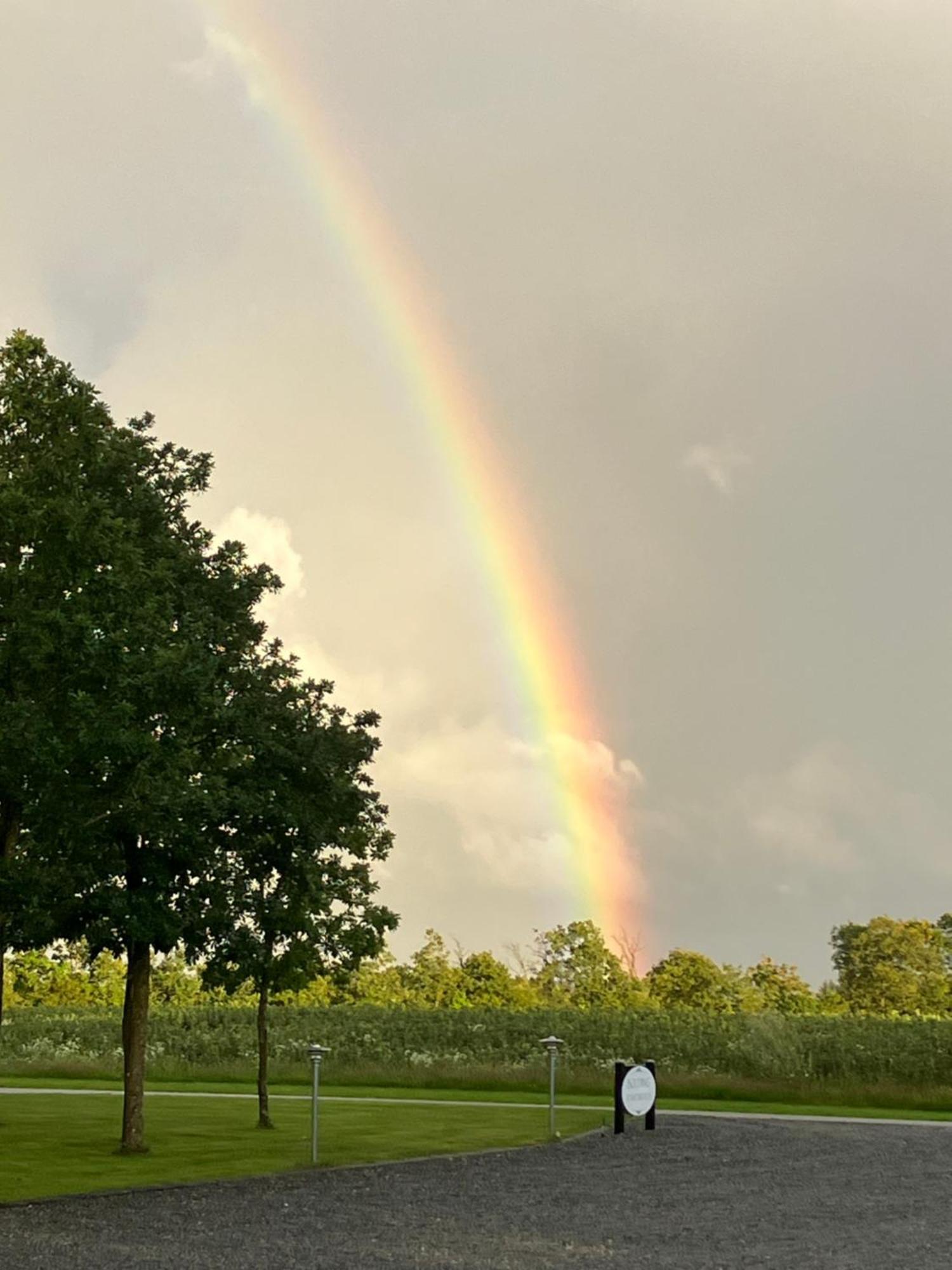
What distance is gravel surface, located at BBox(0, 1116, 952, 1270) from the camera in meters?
14.4

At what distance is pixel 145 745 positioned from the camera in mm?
22469

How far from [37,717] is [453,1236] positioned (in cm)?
1150

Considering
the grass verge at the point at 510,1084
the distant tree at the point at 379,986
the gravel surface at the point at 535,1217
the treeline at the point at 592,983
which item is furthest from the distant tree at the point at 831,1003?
the gravel surface at the point at 535,1217

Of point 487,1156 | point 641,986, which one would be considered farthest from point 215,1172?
point 641,986

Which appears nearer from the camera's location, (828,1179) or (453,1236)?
Result: (453,1236)

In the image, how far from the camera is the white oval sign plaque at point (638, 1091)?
91.5 feet

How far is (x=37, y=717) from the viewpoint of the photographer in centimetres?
2389

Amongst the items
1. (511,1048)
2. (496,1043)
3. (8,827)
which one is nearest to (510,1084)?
(511,1048)

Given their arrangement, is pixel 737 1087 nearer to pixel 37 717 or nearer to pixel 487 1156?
pixel 487 1156

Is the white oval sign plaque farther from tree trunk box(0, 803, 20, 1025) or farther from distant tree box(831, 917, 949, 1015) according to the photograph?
distant tree box(831, 917, 949, 1015)

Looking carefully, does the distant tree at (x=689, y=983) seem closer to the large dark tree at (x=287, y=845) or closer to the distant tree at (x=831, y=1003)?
the distant tree at (x=831, y=1003)

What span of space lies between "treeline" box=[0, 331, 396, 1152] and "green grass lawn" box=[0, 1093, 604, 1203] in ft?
4.40

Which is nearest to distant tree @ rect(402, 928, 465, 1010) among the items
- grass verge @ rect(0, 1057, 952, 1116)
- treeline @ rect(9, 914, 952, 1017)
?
treeline @ rect(9, 914, 952, 1017)

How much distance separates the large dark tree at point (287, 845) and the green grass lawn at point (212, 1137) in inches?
78.6
